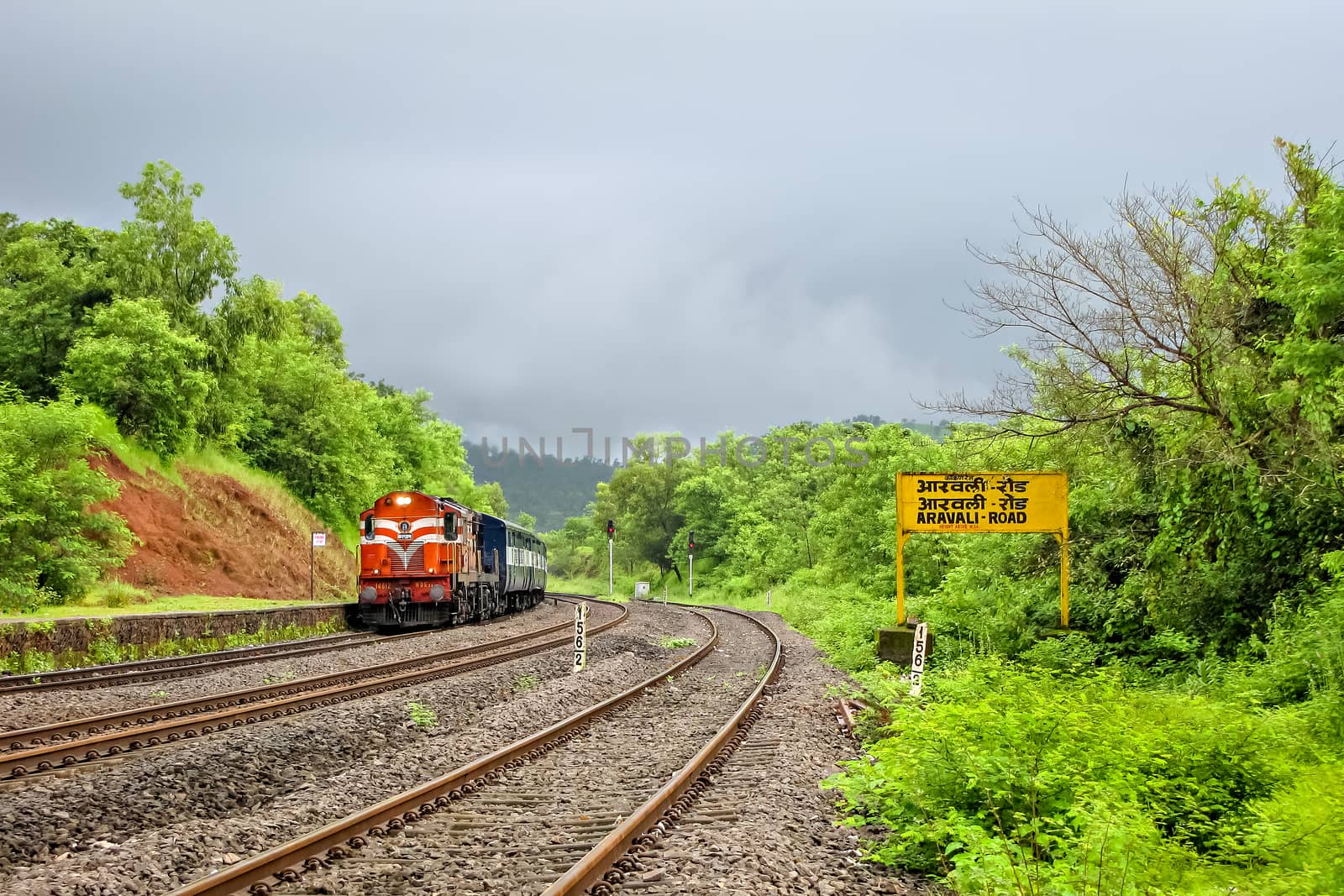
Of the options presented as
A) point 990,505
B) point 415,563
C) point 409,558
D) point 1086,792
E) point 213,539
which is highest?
point 990,505

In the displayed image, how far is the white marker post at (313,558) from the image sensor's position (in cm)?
2719

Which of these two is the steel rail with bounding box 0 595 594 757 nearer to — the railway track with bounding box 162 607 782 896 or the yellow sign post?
the railway track with bounding box 162 607 782 896

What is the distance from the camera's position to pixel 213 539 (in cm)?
3734

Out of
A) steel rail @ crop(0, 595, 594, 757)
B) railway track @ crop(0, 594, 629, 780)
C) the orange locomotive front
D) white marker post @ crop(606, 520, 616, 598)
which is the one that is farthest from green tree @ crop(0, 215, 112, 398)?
railway track @ crop(0, 594, 629, 780)

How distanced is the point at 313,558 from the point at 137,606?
1364 cm

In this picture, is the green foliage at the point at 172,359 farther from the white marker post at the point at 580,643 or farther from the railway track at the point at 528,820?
the railway track at the point at 528,820

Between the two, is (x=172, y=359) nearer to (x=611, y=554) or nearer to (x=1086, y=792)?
(x=611, y=554)

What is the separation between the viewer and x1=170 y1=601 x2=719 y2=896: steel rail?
20.2 feet

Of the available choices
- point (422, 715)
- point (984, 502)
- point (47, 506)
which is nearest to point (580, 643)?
point (422, 715)

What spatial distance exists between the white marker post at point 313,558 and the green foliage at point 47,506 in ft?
18.5

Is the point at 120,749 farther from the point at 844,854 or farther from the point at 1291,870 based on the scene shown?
the point at 1291,870

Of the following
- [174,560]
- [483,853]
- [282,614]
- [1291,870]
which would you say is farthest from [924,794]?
[174,560]

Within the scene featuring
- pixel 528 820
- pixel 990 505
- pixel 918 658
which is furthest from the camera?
pixel 990 505

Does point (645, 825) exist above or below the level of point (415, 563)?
below
